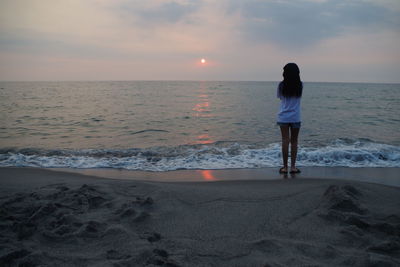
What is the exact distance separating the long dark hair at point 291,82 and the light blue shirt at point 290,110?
96 mm

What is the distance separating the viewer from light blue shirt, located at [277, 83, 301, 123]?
517cm

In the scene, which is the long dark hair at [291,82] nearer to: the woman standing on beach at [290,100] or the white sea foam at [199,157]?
the woman standing on beach at [290,100]

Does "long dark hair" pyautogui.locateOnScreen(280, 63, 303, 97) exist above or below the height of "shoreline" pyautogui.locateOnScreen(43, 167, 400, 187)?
above

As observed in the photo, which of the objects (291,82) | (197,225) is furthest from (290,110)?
(197,225)

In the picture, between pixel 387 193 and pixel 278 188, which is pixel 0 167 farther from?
pixel 387 193

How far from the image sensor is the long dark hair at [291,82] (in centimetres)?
495

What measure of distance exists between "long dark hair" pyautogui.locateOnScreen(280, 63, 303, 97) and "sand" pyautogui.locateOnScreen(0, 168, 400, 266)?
178 centimetres

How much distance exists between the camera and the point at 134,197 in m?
3.88

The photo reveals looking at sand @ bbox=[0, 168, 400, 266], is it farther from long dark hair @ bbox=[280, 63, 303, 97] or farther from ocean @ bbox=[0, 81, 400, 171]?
ocean @ bbox=[0, 81, 400, 171]

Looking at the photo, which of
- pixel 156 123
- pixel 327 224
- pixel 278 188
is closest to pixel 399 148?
pixel 278 188

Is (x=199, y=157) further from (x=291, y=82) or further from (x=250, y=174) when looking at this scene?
(x=291, y=82)

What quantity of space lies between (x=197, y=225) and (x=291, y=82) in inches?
129

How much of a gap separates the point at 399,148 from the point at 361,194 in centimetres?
482

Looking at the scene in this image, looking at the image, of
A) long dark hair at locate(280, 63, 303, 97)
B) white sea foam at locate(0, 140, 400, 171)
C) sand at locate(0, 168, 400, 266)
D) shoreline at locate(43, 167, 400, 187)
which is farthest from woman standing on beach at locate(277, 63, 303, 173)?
sand at locate(0, 168, 400, 266)
